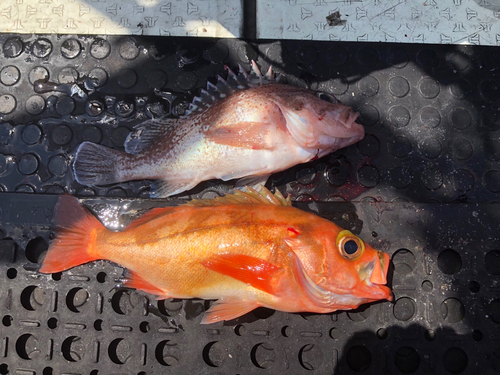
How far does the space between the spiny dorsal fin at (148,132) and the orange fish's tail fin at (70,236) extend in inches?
21.5

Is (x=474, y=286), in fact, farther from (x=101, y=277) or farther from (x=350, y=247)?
(x=101, y=277)

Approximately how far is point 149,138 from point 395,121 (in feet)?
6.12

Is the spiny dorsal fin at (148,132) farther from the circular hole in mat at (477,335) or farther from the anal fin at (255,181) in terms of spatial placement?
the circular hole in mat at (477,335)

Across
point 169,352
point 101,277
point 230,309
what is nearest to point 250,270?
point 230,309

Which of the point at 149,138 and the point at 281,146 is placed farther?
the point at 149,138

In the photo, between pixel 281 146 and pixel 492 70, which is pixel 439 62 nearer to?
pixel 492 70

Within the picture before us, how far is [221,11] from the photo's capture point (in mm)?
2838

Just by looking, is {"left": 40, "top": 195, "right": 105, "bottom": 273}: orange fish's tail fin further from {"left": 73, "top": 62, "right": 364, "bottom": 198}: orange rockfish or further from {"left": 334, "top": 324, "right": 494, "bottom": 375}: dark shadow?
{"left": 334, "top": 324, "right": 494, "bottom": 375}: dark shadow

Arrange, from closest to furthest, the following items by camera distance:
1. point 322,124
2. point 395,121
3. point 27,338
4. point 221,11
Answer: point 322,124 < point 27,338 < point 395,121 < point 221,11

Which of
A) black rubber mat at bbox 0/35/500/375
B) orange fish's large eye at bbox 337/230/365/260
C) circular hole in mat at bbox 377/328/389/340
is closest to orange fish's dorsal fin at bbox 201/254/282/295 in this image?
orange fish's large eye at bbox 337/230/365/260

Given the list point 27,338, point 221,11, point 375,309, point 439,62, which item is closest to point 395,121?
point 439,62

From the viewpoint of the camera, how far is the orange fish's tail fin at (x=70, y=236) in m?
2.19

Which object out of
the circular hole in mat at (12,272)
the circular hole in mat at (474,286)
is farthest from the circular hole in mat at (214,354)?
the circular hole in mat at (474,286)

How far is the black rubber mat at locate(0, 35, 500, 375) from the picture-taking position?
7.59 ft
